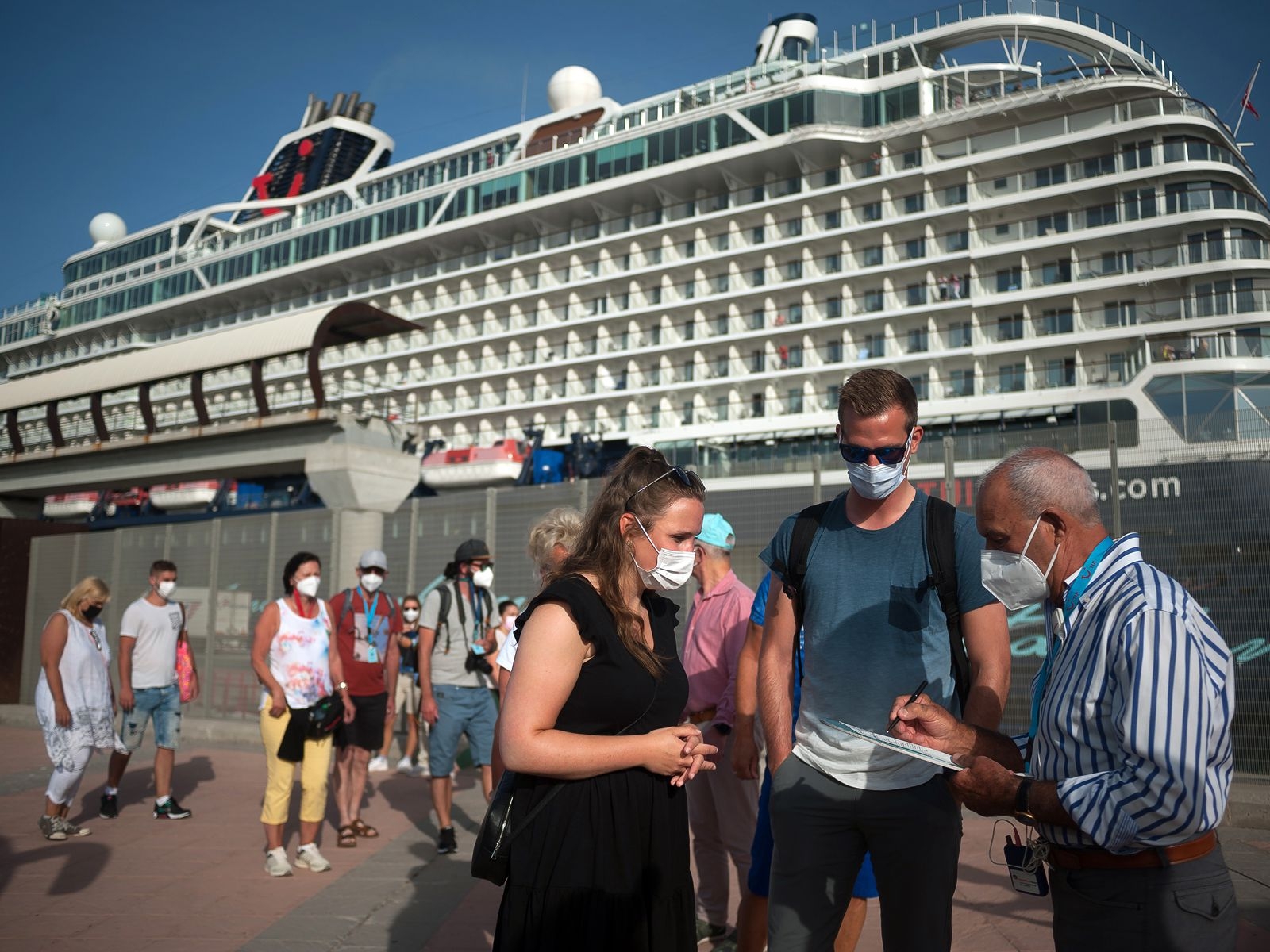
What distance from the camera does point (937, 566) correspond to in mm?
2654

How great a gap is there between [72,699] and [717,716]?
4377 millimetres

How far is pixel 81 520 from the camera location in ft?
152

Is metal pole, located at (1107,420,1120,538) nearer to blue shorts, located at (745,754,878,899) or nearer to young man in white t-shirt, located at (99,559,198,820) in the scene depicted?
blue shorts, located at (745,754,878,899)

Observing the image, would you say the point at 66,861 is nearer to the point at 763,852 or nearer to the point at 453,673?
the point at 453,673

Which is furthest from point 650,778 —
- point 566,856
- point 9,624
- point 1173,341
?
point 1173,341

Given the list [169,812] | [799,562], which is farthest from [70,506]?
[799,562]

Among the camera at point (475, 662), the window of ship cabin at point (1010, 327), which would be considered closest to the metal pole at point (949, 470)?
the camera at point (475, 662)

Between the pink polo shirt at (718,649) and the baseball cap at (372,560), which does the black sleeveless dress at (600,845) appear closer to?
the pink polo shirt at (718,649)

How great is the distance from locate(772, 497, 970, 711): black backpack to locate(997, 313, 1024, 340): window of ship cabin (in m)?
28.7

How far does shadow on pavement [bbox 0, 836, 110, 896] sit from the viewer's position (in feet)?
16.3

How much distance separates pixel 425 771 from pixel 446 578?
3188 millimetres

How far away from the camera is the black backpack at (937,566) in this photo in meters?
2.66

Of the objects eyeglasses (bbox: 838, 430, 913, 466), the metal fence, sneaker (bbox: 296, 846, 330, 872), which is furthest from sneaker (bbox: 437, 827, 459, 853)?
eyeglasses (bbox: 838, 430, 913, 466)

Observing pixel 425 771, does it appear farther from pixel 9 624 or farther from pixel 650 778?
pixel 9 624
